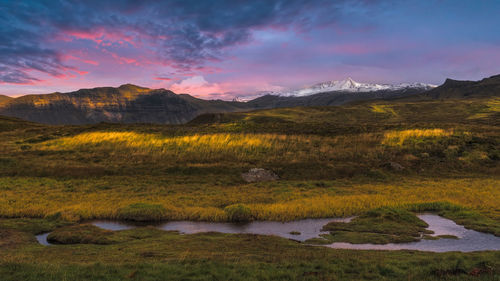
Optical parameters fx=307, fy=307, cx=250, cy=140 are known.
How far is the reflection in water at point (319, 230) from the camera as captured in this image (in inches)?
643

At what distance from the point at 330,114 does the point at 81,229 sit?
166332 mm

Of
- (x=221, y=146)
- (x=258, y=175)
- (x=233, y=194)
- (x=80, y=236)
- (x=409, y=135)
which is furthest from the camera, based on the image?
(x=409, y=135)

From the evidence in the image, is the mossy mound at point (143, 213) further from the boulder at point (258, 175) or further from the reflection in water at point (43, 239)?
the boulder at point (258, 175)

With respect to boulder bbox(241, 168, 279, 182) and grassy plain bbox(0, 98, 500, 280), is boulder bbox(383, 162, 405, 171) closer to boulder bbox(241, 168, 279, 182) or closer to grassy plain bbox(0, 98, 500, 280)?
grassy plain bbox(0, 98, 500, 280)

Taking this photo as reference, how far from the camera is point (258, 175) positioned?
35281 millimetres

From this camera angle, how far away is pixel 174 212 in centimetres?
2366

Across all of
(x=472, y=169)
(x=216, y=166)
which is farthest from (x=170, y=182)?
(x=472, y=169)

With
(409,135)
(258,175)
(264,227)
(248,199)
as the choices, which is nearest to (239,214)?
(264,227)

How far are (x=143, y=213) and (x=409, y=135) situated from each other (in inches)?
1736

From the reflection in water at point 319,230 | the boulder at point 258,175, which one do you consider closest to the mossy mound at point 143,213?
the reflection in water at point 319,230

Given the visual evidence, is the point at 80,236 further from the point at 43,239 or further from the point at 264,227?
the point at 264,227

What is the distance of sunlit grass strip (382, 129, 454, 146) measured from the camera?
47.7 meters

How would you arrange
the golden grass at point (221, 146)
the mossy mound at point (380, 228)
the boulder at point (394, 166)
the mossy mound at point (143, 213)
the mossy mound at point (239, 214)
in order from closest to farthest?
the mossy mound at point (380, 228) < the mossy mound at point (239, 214) < the mossy mound at point (143, 213) < the boulder at point (394, 166) < the golden grass at point (221, 146)

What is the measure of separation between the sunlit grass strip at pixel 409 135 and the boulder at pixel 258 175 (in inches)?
854
